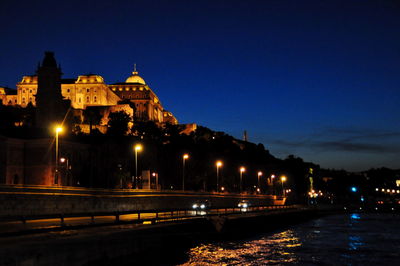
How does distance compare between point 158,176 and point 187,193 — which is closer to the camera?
point 187,193

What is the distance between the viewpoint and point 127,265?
28.3 metres

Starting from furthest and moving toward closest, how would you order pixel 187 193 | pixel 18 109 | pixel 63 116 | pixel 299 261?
pixel 18 109 → pixel 63 116 → pixel 187 193 → pixel 299 261

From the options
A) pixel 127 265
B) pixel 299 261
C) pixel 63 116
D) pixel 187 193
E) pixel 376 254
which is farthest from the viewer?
pixel 63 116

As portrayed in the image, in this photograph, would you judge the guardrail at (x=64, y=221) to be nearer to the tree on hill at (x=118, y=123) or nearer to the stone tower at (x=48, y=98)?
the stone tower at (x=48, y=98)

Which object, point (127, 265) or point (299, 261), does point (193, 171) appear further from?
point (127, 265)

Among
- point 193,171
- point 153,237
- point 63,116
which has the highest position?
point 63,116

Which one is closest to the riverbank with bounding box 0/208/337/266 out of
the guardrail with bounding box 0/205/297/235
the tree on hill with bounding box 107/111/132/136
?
the guardrail with bounding box 0/205/297/235

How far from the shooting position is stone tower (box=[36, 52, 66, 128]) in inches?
5015

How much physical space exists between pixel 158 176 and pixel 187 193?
138ft

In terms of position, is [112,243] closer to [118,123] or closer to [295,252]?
[295,252]

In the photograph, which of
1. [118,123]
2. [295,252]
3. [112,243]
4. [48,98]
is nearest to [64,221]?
[112,243]

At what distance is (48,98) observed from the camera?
12925 cm

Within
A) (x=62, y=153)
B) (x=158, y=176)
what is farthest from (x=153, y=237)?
(x=158, y=176)

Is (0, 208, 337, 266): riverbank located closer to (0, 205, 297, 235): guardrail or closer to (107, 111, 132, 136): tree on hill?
(0, 205, 297, 235): guardrail
